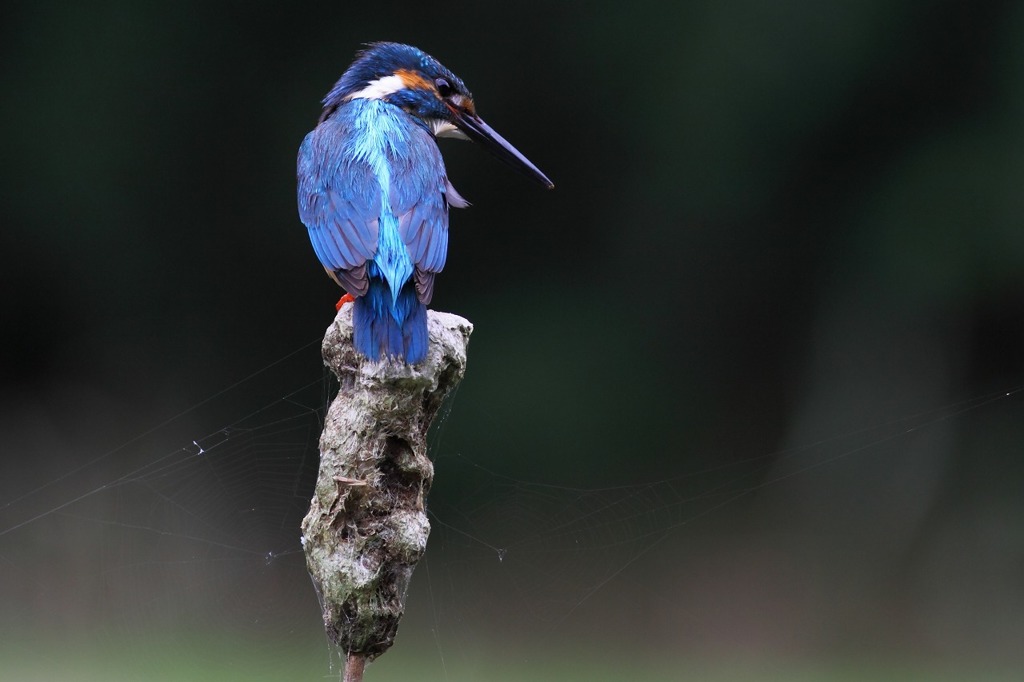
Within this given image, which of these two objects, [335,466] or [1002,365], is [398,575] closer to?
[335,466]

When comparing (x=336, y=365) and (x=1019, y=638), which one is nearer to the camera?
(x=336, y=365)

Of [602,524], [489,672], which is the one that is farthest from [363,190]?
[489,672]

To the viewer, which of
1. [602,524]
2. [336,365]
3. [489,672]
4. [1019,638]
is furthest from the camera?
[1019,638]

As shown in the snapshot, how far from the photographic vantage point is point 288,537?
12.7 feet

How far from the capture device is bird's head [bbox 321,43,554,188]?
6.92 ft

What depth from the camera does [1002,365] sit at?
5.35 m

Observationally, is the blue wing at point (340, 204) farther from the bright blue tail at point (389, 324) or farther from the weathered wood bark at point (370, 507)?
the weathered wood bark at point (370, 507)

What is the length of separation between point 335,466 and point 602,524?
7.75 feet

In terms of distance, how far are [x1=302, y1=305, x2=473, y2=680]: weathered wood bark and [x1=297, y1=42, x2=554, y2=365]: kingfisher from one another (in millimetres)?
52

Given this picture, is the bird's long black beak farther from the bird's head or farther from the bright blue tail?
the bright blue tail

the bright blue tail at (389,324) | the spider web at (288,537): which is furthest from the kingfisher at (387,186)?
the spider web at (288,537)

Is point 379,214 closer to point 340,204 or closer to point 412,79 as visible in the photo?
point 340,204

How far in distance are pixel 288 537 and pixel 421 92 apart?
7.15 ft

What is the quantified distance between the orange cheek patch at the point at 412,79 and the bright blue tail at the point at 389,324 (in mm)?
644
